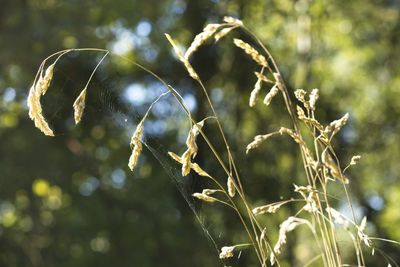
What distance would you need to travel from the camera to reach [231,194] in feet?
3.60

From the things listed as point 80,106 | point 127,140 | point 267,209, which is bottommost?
point 127,140

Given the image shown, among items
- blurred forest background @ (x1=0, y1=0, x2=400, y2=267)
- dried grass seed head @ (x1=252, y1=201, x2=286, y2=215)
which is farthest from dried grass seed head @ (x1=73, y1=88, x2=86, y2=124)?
blurred forest background @ (x1=0, y1=0, x2=400, y2=267)

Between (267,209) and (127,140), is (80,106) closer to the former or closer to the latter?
(267,209)

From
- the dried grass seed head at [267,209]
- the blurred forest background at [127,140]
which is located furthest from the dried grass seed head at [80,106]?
the blurred forest background at [127,140]

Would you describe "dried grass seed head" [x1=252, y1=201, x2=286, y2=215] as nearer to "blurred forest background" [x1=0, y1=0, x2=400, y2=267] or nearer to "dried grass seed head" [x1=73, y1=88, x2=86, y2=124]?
"dried grass seed head" [x1=73, y1=88, x2=86, y2=124]

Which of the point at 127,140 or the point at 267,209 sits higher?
the point at 267,209

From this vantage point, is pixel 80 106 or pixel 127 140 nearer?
pixel 80 106

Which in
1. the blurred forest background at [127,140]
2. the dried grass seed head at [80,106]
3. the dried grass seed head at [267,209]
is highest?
the dried grass seed head at [80,106]

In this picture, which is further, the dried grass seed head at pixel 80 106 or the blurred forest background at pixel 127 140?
the blurred forest background at pixel 127 140

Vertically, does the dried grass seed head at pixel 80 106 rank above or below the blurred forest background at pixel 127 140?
above

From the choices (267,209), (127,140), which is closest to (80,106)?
(267,209)

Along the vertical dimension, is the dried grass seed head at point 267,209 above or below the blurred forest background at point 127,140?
above

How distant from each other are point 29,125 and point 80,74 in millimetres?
1381

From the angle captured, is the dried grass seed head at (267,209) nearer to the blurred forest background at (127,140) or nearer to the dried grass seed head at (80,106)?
the dried grass seed head at (80,106)
